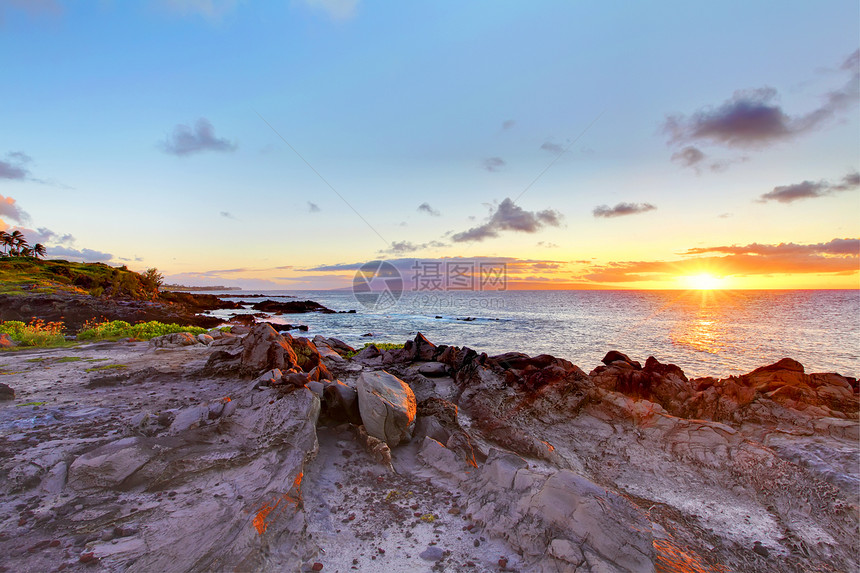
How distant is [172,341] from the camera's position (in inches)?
708

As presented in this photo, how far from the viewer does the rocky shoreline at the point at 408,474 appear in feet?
16.8

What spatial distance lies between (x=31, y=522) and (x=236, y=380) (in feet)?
23.4

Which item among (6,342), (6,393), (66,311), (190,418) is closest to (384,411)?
(190,418)

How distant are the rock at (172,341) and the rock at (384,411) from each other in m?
13.4

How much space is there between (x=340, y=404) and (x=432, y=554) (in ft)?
15.8

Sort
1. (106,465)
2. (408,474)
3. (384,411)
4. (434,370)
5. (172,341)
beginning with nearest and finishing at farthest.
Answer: (106,465) → (408,474) → (384,411) → (434,370) → (172,341)

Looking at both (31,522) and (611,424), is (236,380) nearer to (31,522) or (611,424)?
(31,522)

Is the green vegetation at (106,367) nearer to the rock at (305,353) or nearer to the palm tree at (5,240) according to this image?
the rock at (305,353)

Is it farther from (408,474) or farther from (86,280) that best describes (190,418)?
(86,280)

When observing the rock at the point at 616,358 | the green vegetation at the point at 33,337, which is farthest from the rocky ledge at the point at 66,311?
the rock at the point at 616,358

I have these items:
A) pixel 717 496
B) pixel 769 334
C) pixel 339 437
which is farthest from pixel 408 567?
pixel 769 334

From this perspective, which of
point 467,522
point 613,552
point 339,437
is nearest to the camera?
point 613,552

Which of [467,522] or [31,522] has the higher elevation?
[31,522]

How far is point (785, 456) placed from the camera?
877 centimetres
